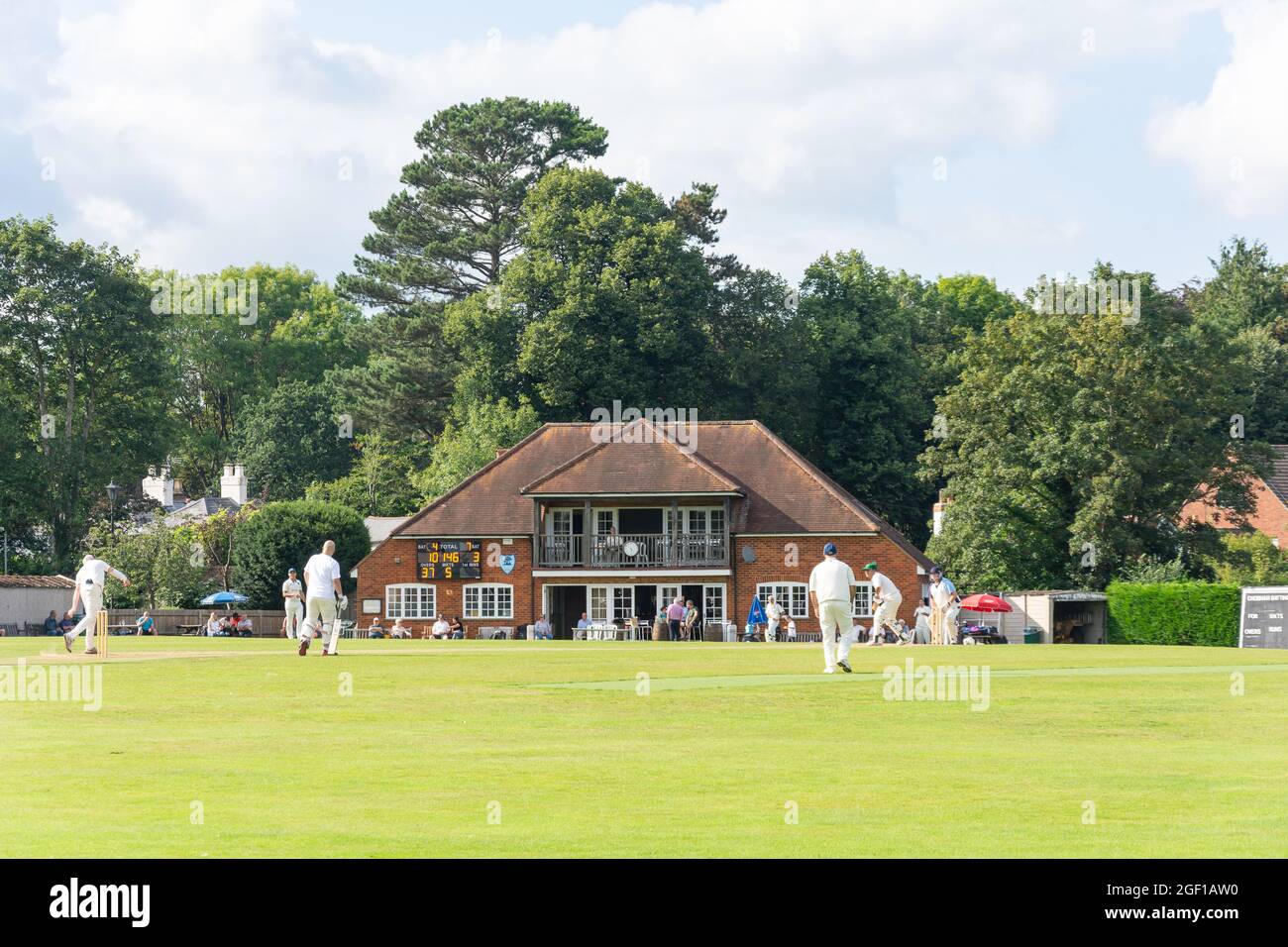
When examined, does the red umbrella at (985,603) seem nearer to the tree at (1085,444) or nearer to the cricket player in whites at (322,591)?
the tree at (1085,444)

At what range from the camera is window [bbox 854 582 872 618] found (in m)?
66.4

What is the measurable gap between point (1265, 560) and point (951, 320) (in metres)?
32.0

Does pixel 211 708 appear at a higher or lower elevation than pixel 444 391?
lower

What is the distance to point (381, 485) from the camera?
94.4 m

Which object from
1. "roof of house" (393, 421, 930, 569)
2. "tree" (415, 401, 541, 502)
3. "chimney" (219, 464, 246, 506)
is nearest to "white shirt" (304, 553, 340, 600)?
"roof of house" (393, 421, 930, 569)

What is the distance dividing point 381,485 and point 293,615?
48.3 meters

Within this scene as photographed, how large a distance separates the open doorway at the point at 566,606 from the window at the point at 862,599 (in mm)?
11068

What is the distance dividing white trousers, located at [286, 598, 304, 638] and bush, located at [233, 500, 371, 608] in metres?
24.6

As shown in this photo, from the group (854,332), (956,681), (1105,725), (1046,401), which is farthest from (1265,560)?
(1105,725)

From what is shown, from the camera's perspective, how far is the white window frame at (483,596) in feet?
229

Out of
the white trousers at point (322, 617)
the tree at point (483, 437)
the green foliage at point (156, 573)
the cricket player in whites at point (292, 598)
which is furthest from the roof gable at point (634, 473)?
the white trousers at point (322, 617)
